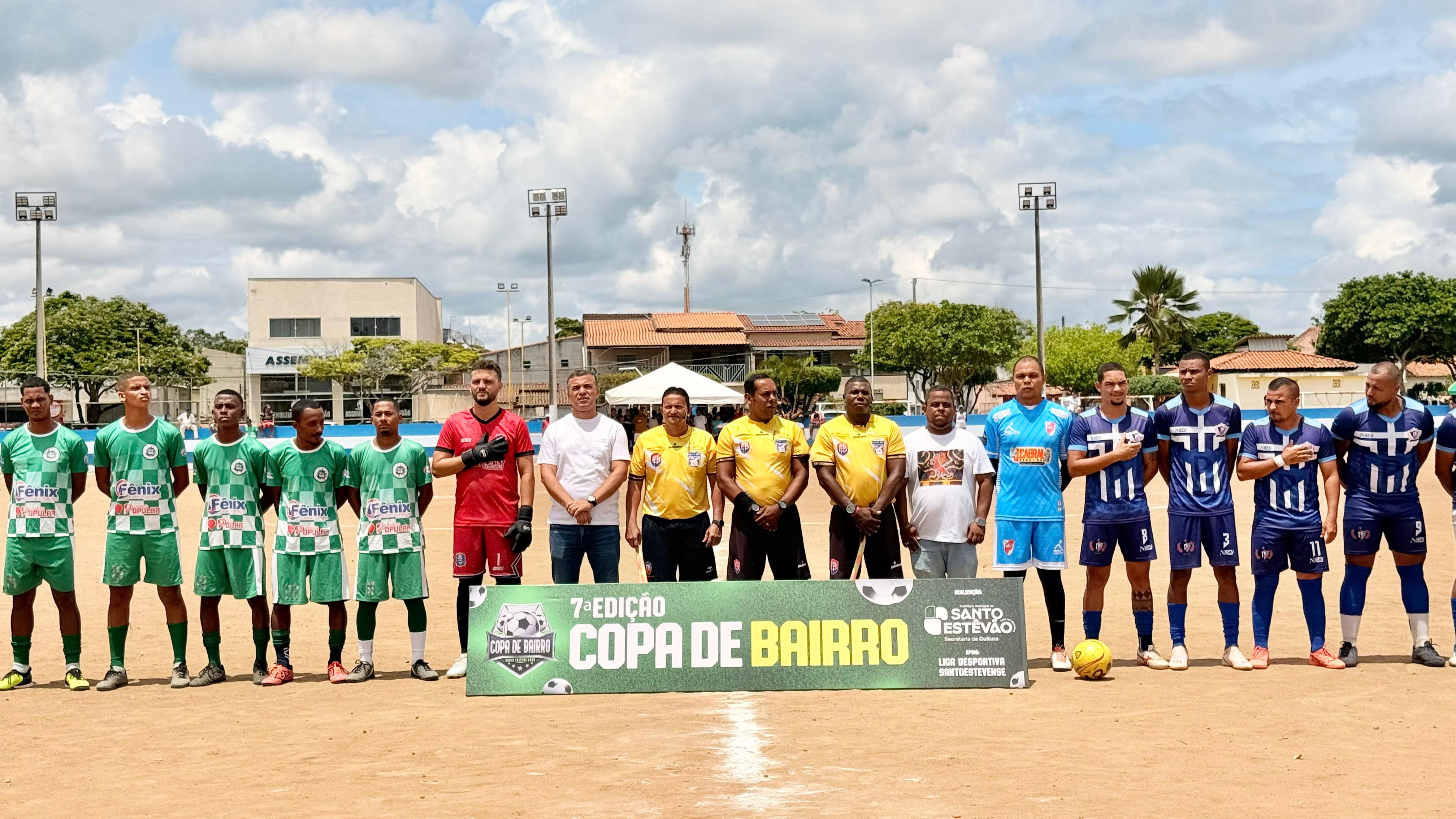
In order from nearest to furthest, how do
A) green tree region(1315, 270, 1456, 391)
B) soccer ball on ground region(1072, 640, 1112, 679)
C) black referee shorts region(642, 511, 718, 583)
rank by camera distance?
soccer ball on ground region(1072, 640, 1112, 679), black referee shorts region(642, 511, 718, 583), green tree region(1315, 270, 1456, 391)

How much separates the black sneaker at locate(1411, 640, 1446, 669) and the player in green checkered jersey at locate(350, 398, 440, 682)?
21.6 feet

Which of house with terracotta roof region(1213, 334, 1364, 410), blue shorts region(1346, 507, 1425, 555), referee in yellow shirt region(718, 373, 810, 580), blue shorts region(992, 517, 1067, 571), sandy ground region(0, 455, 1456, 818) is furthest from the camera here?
house with terracotta roof region(1213, 334, 1364, 410)

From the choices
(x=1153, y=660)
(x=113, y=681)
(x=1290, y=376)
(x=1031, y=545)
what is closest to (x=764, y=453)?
(x=1031, y=545)

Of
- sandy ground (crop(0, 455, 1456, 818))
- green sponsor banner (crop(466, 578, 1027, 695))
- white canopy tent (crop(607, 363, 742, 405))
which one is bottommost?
sandy ground (crop(0, 455, 1456, 818))

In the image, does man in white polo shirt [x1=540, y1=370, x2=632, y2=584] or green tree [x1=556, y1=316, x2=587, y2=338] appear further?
green tree [x1=556, y1=316, x2=587, y2=338]

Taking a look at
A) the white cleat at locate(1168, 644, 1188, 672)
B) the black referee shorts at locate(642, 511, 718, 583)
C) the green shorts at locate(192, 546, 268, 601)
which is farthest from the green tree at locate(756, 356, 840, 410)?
the green shorts at locate(192, 546, 268, 601)

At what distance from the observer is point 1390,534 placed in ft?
28.2

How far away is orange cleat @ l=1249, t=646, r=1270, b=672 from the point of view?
8.38 metres

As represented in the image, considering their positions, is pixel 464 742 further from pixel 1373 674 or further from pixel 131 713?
pixel 1373 674

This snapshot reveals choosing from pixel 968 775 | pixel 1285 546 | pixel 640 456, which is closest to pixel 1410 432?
pixel 1285 546

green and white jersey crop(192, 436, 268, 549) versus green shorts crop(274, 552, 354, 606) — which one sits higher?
green and white jersey crop(192, 436, 268, 549)

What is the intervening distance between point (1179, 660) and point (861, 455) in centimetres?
249

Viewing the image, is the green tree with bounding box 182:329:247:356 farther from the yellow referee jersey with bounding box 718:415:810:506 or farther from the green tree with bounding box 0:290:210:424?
the yellow referee jersey with bounding box 718:415:810:506

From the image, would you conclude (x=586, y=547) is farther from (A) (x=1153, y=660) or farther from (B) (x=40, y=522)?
(A) (x=1153, y=660)
